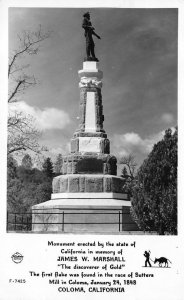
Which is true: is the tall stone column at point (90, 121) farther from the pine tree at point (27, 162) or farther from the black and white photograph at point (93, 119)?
the pine tree at point (27, 162)

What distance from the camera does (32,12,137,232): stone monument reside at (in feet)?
35.7

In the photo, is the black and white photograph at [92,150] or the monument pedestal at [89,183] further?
the monument pedestal at [89,183]

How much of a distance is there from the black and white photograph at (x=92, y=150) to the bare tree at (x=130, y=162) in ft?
0.13

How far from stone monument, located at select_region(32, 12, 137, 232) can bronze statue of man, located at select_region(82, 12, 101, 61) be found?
114 millimetres

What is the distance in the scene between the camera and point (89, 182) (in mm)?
12055

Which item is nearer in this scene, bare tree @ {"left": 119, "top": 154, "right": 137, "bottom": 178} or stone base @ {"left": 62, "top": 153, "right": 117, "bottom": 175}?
bare tree @ {"left": 119, "top": 154, "right": 137, "bottom": 178}

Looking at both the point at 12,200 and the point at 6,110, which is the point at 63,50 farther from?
the point at 12,200
